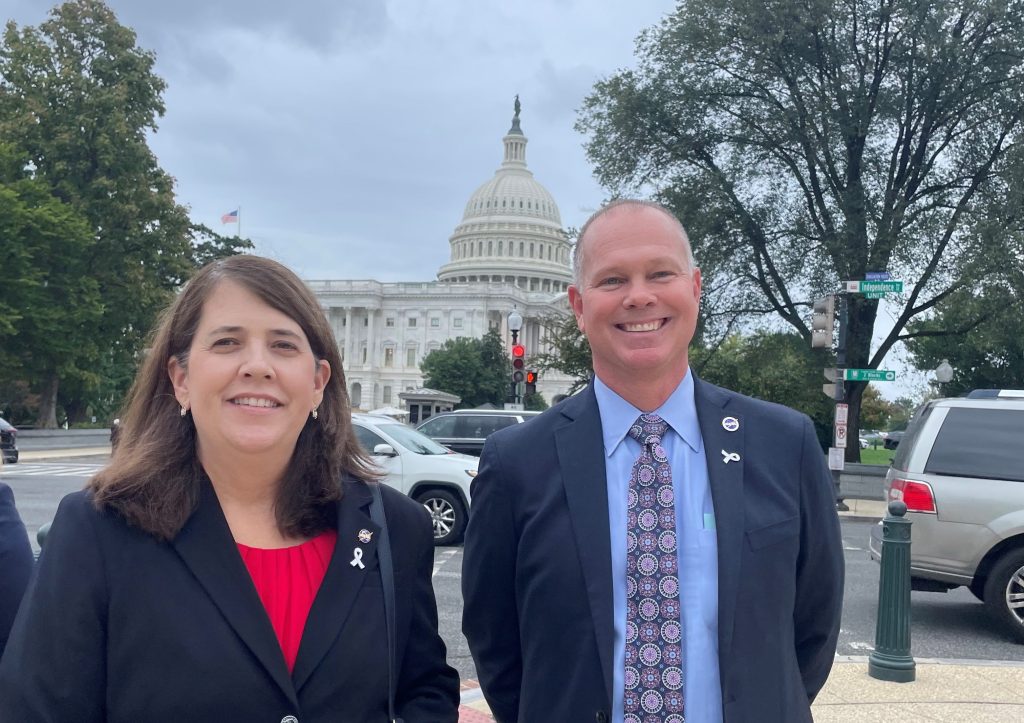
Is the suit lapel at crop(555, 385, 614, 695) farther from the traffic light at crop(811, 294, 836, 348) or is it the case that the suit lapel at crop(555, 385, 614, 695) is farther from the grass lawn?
the grass lawn

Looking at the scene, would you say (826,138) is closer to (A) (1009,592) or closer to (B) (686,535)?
(A) (1009,592)

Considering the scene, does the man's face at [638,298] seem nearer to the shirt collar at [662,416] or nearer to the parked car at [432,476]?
the shirt collar at [662,416]

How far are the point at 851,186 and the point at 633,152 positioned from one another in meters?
5.97

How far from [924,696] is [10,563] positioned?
19.3 feet

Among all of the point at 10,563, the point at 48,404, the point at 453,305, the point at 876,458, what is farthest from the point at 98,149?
the point at 453,305

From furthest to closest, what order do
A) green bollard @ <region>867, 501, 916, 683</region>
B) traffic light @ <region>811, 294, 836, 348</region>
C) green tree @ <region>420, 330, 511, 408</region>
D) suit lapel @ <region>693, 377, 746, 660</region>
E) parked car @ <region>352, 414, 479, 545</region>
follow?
green tree @ <region>420, 330, 511, 408</region> < traffic light @ <region>811, 294, 836, 348</region> < parked car @ <region>352, 414, 479, 545</region> < green bollard @ <region>867, 501, 916, 683</region> < suit lapel @ <region>693, 377, 746, 660</region>

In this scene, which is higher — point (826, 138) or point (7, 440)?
point (826, 138)

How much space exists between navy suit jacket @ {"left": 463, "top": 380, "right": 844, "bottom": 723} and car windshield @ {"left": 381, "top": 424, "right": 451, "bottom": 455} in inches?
419

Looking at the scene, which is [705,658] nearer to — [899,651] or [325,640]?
[325,640]

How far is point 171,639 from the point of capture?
92.7 inches

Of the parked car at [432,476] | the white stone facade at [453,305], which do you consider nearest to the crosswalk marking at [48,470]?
the parked car at [432,476]

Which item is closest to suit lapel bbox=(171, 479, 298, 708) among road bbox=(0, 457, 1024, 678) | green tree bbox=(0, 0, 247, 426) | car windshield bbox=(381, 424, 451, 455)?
road bbox=(0, 457, 1024, 678)

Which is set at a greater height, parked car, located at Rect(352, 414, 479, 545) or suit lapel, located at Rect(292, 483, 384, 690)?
suit lapel, located at Rect(292, 483, 384, 690)

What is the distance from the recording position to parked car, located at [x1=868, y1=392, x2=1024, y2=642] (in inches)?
341
